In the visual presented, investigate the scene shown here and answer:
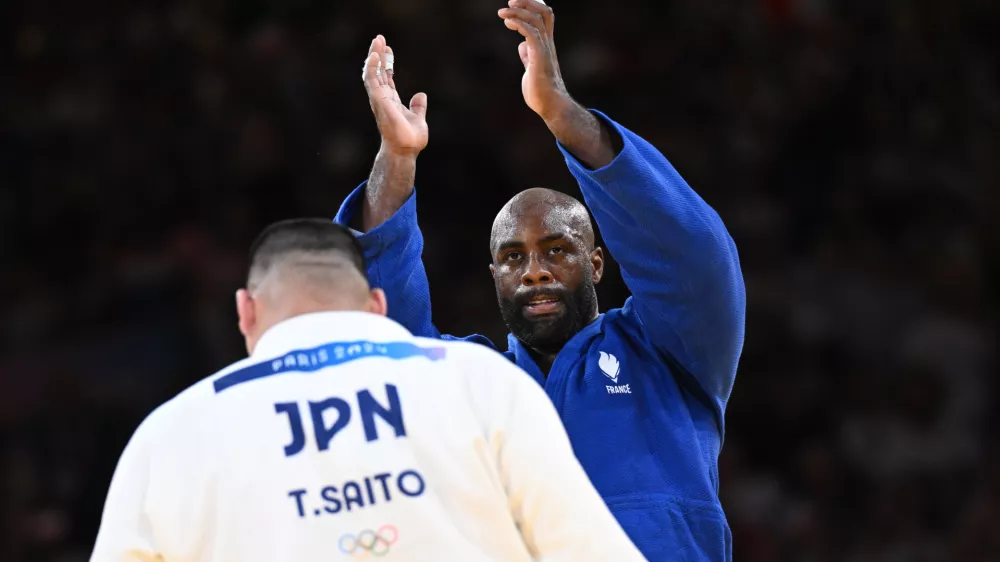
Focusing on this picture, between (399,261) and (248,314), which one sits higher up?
(399,261)

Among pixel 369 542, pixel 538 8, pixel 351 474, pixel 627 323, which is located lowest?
pixel 369 542

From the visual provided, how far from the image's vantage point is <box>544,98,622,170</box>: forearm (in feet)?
11.4

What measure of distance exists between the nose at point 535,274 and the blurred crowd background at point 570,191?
3.46 meters

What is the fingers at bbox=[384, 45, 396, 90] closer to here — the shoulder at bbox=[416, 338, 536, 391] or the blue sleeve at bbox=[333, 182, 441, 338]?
the blue sleeve at bbox=[333, 182, 441, 338]

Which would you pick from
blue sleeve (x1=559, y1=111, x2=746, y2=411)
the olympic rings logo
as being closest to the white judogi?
the olympic rings logo

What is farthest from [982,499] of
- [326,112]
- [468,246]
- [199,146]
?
[199,146]

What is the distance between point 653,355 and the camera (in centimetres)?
367

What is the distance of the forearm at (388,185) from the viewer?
12.2 ft

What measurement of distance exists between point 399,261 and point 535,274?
0.39 m

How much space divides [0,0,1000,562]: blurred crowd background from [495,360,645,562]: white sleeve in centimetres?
484

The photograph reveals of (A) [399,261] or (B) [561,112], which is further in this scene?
(A) [399,261]

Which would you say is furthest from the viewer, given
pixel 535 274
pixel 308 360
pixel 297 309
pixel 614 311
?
pixel 614 311

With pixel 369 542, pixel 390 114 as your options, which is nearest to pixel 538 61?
pixel 390 114

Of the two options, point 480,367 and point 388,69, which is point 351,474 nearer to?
point 480,367
